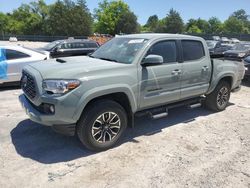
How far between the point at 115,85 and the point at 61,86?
2.78 feet

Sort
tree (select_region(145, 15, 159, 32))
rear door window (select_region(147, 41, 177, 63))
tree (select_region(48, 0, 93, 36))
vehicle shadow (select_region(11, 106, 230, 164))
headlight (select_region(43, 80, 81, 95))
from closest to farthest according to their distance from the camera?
headlight (select_region(43, 80, 81, 95)), vehicle shadow (select_region(11, 106, 230, 164)), rear door window (select_region(147, 41, 177, 63)), tree (select_region(48, 0, 93, 36)), tree (select_region(145, 15, 159, 32))

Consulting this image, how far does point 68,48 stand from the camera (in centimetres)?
1439

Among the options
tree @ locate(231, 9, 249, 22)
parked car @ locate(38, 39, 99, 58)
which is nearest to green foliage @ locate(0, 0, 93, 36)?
parked car @ locate(38, 39, 99, 58)

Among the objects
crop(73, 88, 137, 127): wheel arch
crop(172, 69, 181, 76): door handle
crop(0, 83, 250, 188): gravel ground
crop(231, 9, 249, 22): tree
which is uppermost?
crop(231, 9, 249, 22): tree

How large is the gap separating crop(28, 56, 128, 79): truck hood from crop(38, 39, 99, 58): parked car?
9435 mm

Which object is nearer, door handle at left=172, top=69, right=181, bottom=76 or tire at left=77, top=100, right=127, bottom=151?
tire at left=77, top=100, right=127, bottom=151

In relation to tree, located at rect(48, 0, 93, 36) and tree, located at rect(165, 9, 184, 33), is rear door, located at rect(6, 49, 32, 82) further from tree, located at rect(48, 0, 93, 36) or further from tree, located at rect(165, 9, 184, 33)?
tree, located at rect(165, 9, 184, 33)

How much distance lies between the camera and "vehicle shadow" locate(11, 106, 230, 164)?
13.7 ft

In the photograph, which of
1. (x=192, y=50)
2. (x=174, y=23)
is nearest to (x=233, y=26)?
(x=174, y=23)

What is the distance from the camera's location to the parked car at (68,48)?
550 inches

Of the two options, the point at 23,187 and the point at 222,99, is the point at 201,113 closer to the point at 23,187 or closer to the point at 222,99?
the point at 222,99

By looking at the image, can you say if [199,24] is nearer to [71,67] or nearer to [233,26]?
[233,26]

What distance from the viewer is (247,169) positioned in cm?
397

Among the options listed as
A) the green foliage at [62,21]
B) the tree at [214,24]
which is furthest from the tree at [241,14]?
the green foliage at [62,21]
